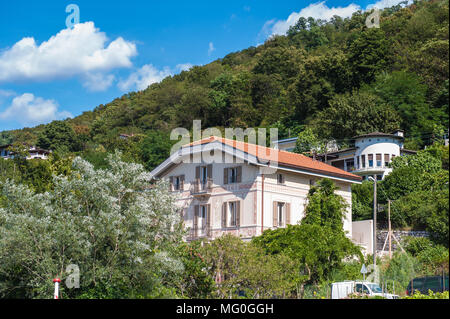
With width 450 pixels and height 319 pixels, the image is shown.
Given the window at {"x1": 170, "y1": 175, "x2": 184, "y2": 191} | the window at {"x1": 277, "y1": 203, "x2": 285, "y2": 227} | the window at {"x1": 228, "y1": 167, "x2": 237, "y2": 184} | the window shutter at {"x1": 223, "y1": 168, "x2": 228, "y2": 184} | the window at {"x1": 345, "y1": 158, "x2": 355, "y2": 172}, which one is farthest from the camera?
the window at {"x1": 345, "y1": 158, "x2": 355, "y2": 172}

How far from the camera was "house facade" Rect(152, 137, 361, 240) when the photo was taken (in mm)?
33500

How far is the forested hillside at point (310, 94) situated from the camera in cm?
5775

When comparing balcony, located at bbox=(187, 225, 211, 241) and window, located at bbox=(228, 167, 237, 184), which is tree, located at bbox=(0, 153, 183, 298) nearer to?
window, located at bbox=(228, 167, 237, 184)

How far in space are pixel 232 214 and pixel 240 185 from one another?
1.79 m

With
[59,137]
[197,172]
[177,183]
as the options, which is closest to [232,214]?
[197,172]

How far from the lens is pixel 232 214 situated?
34.6m

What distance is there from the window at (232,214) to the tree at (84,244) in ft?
47.1

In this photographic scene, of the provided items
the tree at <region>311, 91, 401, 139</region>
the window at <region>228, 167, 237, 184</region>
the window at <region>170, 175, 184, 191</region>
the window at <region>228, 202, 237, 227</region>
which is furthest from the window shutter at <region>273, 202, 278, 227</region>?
the tree at <region>311, 91, 401, 139</region>

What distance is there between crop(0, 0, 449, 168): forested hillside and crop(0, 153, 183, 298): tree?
954 inches

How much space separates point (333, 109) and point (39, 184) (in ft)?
105

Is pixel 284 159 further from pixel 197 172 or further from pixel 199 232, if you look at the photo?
pixel 199 232

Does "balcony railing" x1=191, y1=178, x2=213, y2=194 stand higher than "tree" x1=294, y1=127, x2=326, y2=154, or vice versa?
"tree" x1=294, y1=127, x2=326, y2=154
